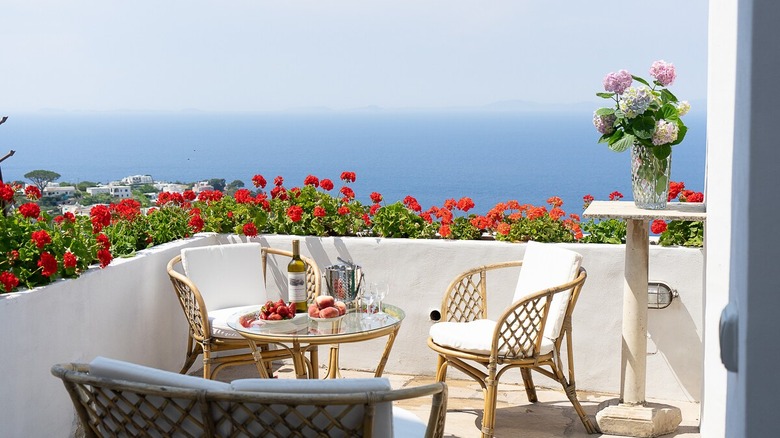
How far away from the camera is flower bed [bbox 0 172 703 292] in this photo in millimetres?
4898

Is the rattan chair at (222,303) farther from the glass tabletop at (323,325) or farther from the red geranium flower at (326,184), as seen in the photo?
the red geranium flower at (326,184)

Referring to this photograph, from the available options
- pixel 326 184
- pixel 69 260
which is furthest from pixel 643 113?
pixel 69 260

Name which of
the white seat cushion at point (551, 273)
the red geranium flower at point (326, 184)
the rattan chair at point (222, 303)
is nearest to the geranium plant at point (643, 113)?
the white seat cushion at point (551, 273)

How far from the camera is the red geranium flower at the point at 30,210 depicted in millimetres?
4168

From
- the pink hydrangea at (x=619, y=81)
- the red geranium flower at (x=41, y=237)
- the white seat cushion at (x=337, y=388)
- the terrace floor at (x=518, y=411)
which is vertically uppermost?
the pink hydrangea at (x=619, y=81)

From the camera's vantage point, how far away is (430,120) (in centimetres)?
12888

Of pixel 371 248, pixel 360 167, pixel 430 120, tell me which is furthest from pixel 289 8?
pixel 430 120

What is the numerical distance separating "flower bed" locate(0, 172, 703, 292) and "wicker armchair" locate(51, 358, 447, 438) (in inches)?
79.6

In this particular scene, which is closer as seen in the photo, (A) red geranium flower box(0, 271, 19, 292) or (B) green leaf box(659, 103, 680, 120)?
(A) red geranium flower box(0, 271, 19, 292)

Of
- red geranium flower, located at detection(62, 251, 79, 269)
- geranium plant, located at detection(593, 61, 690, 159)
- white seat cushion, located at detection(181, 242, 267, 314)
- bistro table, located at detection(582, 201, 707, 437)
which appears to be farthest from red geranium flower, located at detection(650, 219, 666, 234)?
red geranium flower, located at detection(62, 251, 79, 269)

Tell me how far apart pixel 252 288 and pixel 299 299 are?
2.93ft

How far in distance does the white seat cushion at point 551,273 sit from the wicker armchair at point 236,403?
185 centimetres

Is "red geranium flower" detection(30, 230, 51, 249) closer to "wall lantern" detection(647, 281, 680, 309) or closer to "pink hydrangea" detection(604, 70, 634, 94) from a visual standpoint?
"pink hydrangea" detection(604, 70, 634, 94)

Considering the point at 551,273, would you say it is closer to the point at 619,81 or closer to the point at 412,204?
the point at 619,81
